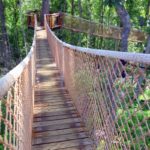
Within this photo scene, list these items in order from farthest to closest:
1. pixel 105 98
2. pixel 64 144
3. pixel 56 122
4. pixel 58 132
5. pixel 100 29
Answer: pixel 100 29, pixel 56 122, pixel 58 132, pixel 64 144, pixel 105 98

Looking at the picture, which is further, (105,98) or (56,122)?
(56,122)

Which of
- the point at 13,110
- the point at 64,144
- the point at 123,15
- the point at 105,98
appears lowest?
the point at 64,144

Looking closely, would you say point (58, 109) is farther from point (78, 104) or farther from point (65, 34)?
point (65, 34)

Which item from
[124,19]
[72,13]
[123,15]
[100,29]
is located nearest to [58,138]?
[124,19]

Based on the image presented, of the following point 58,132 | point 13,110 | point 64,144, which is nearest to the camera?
point 13,110

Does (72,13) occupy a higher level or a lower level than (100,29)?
higher

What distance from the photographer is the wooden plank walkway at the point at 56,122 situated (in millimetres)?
3090

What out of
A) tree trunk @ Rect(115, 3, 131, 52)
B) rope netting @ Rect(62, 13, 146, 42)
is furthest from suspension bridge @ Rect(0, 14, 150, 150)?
rope netting @ Rect(62, 13, 146, 42)

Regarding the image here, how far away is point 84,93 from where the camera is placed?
339cm

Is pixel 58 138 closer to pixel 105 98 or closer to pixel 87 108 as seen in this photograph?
pixel 87 108

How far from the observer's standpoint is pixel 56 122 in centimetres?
364

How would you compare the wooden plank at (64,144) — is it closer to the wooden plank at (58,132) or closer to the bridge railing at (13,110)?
the wooden plank at (58,132)

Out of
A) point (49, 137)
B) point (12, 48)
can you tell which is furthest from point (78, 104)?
point (12, 48)

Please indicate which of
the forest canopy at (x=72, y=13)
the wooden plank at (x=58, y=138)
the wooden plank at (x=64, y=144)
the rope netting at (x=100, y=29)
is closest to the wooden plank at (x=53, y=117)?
the wooden plank at (x=58, y=138)
